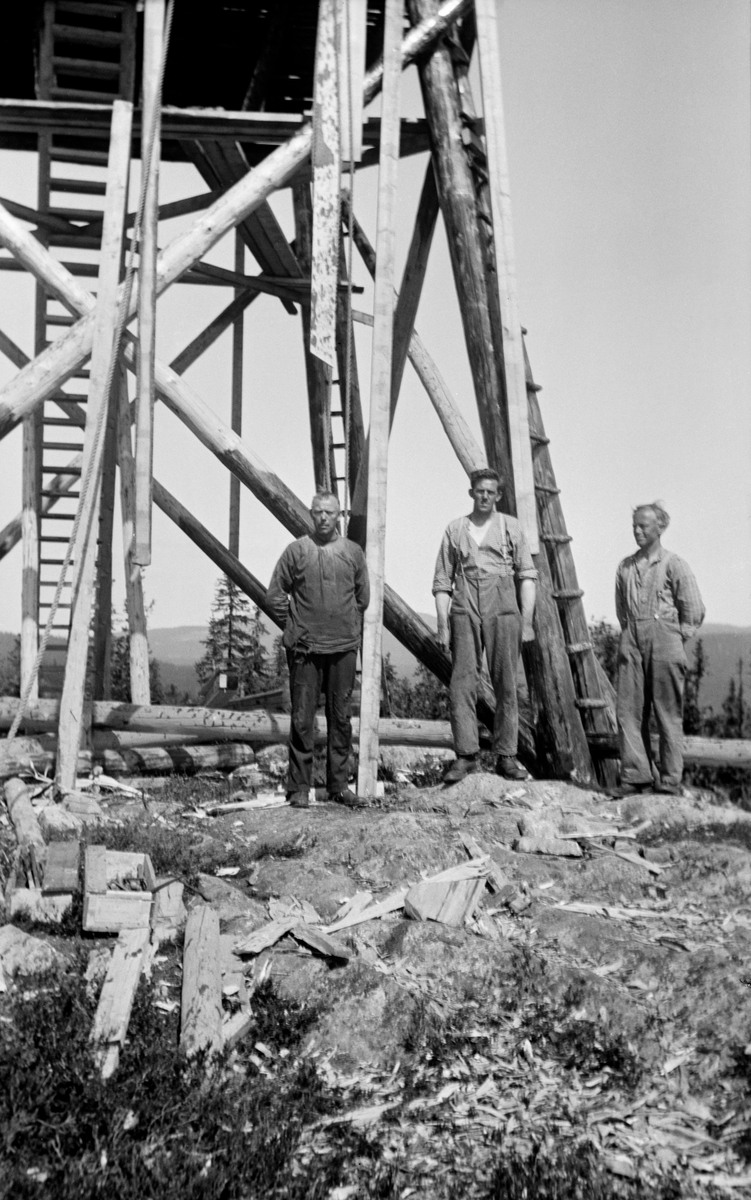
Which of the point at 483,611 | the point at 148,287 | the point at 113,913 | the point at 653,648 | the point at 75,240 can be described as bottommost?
the point at 113,913

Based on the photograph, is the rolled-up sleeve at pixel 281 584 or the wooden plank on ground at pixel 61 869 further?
the rolled-up sleeve at pixel 281 584

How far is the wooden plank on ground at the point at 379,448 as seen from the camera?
8.23 metres

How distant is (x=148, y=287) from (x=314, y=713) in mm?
3408

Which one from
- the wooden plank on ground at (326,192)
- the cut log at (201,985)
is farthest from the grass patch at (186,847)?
the wooden plank on ground at (326,192)

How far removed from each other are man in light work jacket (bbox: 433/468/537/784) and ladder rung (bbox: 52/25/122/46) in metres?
5.82

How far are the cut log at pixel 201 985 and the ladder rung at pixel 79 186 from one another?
874 cm

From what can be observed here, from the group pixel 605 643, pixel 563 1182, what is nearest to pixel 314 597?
pixel 563 1182

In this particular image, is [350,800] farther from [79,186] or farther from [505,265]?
[79,186]

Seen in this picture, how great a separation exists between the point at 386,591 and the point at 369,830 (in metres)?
2.90

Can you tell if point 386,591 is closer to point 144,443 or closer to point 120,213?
point 144,443

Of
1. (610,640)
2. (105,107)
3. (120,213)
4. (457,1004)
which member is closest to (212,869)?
(457,1004)

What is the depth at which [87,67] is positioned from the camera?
34.9 feet

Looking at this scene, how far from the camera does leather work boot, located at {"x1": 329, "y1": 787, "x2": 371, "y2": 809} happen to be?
770 centimetres

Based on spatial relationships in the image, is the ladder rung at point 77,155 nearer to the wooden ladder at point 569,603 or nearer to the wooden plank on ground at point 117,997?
the wooden ladder at point 569,603
